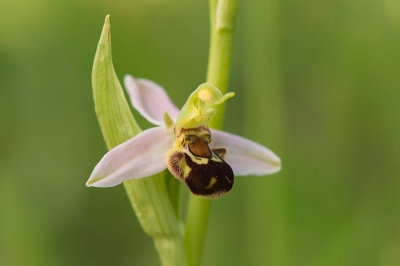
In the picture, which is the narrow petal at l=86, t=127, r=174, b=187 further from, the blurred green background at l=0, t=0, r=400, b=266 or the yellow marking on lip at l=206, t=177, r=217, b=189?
the blurred green background at l=0, t=0, r=400, b=266

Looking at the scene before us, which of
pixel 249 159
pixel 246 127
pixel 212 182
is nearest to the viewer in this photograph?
pixel 212 182

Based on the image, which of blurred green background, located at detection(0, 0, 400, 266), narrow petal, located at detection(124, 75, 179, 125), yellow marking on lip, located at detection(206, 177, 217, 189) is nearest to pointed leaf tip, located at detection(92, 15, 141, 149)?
narrow petal, located at detection(124, 75, 179, 125)

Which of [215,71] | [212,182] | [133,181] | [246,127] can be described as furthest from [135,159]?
[246,127]

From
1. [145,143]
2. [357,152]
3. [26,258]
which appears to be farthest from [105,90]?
[357,152]

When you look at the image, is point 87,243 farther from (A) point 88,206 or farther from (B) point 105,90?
(B) point 105,90

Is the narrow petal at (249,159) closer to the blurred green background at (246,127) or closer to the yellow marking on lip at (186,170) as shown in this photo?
the yellow marking on lip at (186,170)

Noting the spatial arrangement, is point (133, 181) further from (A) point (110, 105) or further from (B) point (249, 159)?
(B) point (249, 159)

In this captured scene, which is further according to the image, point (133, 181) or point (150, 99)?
point (150, 99)
